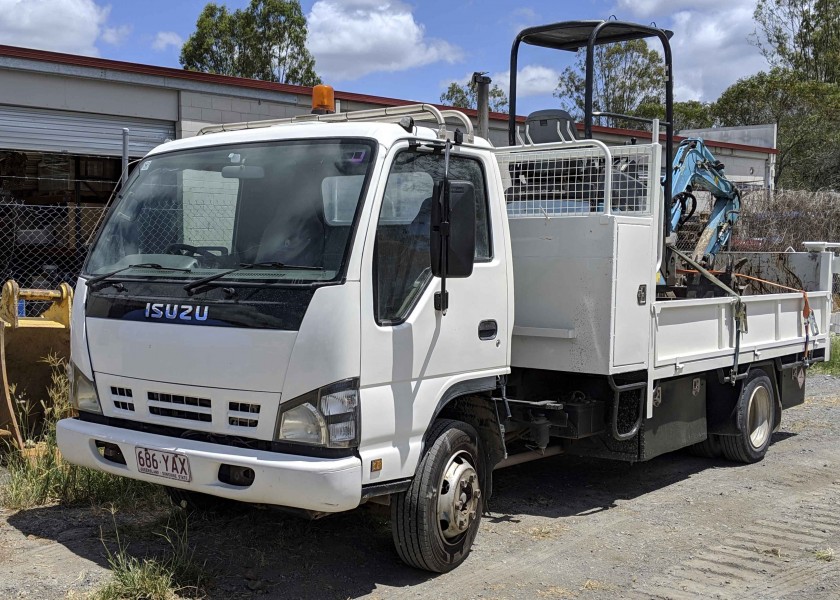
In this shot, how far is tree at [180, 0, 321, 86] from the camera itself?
135 ft

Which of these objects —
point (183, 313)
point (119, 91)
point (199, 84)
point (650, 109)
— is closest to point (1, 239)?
point (119, 91)

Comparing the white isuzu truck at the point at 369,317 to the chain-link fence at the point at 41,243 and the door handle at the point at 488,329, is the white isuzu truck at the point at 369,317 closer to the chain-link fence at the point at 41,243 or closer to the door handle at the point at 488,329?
the door handle at the point at 488,329

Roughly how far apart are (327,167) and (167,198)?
1.09m

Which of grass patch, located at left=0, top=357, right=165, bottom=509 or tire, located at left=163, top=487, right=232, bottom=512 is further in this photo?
grass patch, located at left=0, top=357, right=165, bottom=509

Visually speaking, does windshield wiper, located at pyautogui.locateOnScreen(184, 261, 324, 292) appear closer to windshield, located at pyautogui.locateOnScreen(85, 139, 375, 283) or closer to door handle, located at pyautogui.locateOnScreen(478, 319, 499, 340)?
windshield, located at pyautogui.locateOnScreen(85, 139, 375, 283)

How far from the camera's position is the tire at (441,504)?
493 cm

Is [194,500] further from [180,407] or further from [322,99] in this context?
[322,99]

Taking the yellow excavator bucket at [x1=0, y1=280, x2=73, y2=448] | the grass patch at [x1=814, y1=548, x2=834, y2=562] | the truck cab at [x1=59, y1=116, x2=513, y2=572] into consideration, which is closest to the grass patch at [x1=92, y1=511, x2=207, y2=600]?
the truck cab at [x1=59, y1=116, x2=513, y2=572]

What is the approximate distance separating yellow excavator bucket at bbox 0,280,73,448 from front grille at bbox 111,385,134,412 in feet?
6.69

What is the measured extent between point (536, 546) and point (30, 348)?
4.01m

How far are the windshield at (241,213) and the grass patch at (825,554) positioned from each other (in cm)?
347

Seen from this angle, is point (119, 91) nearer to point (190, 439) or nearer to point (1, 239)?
point (1, 239)

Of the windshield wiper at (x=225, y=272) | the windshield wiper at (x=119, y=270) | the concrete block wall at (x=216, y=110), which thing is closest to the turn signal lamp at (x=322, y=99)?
A: the windshield wiper at (x=119, y=270)

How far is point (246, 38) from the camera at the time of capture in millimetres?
41281
